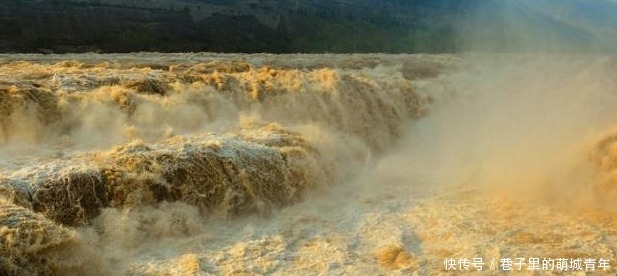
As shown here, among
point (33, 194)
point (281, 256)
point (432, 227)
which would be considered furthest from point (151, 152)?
point (432, 227)

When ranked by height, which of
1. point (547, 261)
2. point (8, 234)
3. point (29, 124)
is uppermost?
point (29, 124)

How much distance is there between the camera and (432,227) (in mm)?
9633

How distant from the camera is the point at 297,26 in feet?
136

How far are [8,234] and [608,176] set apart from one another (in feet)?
31.0

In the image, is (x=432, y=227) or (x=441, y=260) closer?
(x=441, y=260)

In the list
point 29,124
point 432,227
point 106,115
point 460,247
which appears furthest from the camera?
point 106,115

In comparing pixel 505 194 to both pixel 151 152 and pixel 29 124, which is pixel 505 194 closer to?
pixel 151 152

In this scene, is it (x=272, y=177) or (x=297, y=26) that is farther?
(x=297, y=26)

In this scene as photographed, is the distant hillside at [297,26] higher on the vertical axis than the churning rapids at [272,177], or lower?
higher

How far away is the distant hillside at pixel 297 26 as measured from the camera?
29922mm

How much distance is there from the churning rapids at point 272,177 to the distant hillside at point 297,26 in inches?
520

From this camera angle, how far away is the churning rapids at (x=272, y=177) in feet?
27.0

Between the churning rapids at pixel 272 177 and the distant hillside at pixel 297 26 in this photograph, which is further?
the distant hillside at pixel 297 26

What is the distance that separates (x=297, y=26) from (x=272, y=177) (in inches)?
1258
